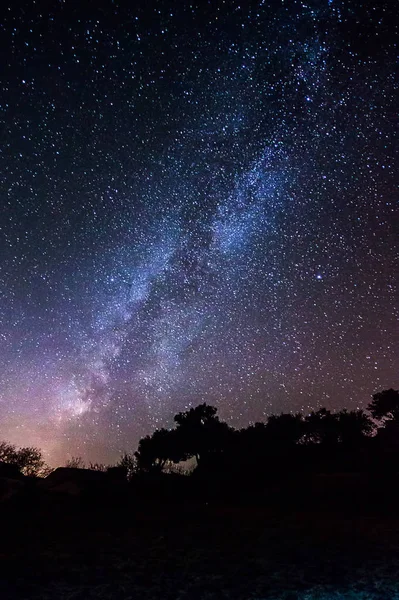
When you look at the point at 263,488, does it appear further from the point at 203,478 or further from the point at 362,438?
the point at 362,438

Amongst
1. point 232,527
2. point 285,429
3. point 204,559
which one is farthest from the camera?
point 285,429

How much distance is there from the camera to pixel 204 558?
7.73m

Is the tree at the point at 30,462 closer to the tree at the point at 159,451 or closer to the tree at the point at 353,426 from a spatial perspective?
the tree at the point at 159,451

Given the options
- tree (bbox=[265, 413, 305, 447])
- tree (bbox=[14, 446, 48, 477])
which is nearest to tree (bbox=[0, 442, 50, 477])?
tree (bbox=[14, 446, 48, 477])

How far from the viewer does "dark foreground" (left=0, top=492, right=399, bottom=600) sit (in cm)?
581

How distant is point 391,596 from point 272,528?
6341 mm

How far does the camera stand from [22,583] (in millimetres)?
6172

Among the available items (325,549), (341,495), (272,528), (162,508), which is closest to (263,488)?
(341,495)

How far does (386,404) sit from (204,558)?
29.8 metres

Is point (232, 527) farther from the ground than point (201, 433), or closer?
closer

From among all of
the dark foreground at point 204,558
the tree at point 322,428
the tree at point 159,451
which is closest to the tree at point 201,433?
the tree at point 159,451

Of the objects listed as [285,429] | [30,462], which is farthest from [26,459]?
[285,429]

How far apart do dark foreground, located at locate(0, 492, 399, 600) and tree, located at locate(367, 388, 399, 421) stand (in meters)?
21.6

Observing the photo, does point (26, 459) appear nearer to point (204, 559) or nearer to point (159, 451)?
point (159, 451)
